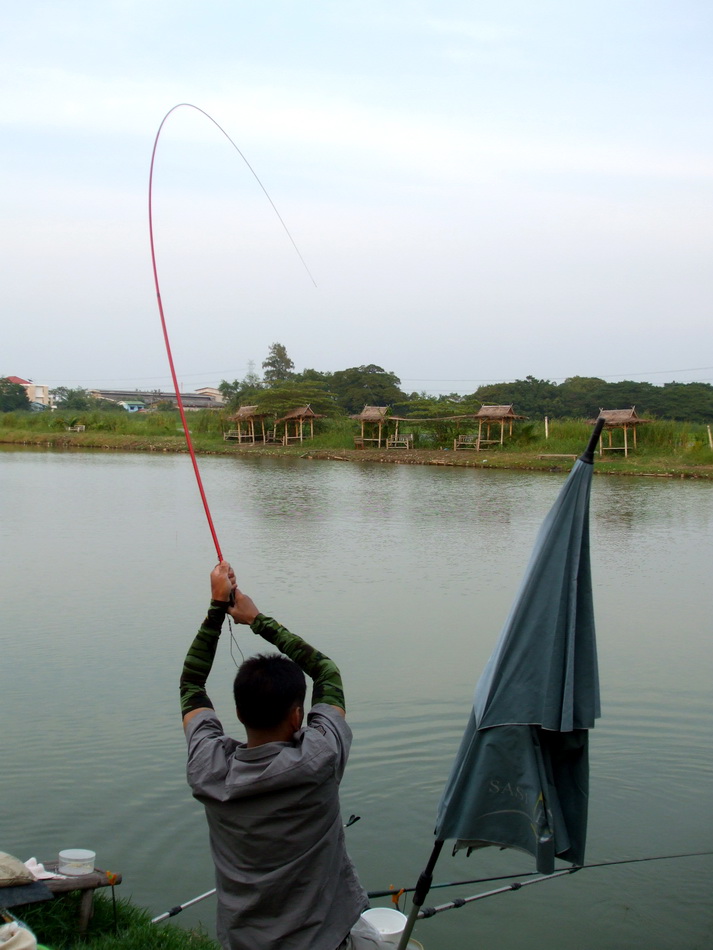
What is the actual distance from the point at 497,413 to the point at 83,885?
2813cm

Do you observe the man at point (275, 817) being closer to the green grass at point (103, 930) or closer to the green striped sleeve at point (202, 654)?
the green striped sleeve at point (202, 654)

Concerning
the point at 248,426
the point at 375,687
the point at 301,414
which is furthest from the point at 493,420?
the point at 375,687

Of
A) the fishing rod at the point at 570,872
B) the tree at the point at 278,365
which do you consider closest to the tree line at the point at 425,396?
the tree at the point at 278,365

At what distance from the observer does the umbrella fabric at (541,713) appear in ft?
7.25

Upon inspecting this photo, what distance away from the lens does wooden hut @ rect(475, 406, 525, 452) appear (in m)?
30.0

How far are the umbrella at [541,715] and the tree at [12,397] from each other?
59.7 m

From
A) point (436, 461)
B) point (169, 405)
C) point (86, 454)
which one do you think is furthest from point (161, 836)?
point (169, 405)

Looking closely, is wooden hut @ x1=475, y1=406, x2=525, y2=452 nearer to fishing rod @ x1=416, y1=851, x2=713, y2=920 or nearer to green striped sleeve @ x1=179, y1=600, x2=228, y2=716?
fishing rod @ x1=416, y1=851, x2=713, y2=920

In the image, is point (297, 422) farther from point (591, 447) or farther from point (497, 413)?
point (591, 447)

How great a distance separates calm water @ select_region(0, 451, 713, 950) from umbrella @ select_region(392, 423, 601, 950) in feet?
3.26

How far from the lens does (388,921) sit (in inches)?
105

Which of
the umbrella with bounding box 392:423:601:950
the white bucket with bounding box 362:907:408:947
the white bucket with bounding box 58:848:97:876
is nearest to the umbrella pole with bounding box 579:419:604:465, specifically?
the umbrella with bounding box 392:423:601:950

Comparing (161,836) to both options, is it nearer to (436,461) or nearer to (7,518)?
(7,518)

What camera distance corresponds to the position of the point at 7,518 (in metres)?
12.7
